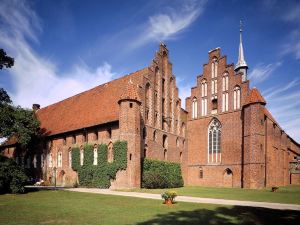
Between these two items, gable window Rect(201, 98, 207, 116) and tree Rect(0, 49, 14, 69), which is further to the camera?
gable window Rect(201, 98, 207, 116)

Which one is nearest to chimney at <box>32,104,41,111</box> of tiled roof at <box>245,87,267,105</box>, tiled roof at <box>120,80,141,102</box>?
tiled roof at <box>120,80,141,102</box>

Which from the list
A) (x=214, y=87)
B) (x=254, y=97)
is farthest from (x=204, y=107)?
(x=254, y=97)

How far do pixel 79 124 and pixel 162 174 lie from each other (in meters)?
11.5

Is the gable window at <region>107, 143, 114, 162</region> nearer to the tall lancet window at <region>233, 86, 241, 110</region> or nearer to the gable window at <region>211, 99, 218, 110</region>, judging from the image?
the gable window at <region>211, 99, 218, 110</region>

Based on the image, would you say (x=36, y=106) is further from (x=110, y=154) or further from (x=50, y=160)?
(x=110, y=154)

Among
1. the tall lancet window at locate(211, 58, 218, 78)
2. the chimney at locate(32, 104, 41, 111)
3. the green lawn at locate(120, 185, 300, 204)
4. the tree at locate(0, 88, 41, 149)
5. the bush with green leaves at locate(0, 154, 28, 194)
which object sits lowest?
the green lawn at locate(120, 185, 300, 204)

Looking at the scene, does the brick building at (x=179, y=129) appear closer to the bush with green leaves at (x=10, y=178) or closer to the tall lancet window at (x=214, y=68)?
the tall lancet window at (x=214, y=68)

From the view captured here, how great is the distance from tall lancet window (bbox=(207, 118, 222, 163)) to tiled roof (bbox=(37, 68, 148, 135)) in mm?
11176

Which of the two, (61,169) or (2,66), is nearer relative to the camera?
(2,66)

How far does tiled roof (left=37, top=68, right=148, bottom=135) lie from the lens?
34.7 m

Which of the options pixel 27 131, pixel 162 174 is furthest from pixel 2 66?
pixel 162 174

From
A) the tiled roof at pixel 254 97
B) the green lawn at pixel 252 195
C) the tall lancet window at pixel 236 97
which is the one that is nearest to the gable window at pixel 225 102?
the tall lancet window at pixel 236 97

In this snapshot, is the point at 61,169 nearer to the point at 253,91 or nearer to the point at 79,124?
the point at 79,124

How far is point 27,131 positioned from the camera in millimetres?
30094
